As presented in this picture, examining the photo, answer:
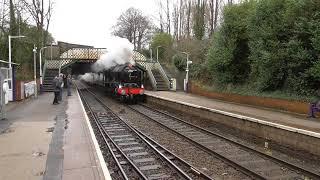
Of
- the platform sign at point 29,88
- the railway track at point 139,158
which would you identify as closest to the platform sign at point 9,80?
the platform sign at point 29,88

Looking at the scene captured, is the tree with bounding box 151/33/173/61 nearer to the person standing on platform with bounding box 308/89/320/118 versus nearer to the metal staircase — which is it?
the metal staircase

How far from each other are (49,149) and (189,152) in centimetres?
407

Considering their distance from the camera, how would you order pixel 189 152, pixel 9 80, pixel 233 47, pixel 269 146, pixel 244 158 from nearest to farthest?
pixel 244 158, pixel 189 152, pixel 269 146, pixel 9 80, pixel 233 47

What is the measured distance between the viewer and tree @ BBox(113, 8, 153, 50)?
7475cm

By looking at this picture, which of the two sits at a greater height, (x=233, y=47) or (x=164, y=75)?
(x=233, y=47)

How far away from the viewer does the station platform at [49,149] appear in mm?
8391

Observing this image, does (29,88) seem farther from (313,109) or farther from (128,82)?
(313,109)

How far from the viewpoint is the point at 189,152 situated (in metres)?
12.3

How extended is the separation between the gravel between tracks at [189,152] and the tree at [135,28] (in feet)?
185

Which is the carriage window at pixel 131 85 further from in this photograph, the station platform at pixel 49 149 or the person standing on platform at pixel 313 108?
the person standing on platform at pixel 313 108

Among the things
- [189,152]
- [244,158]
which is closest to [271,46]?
[189,152]

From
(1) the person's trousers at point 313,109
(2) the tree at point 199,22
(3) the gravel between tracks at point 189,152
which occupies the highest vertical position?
(2) the tree at point 199,22

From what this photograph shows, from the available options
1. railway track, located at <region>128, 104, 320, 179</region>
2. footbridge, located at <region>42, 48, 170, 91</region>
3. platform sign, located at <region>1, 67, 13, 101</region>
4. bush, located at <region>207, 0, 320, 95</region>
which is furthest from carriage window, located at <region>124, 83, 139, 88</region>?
footbridge, located at <region>42, 48, 170, 91</region>

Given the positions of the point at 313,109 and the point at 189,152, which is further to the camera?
the point at 313,109
